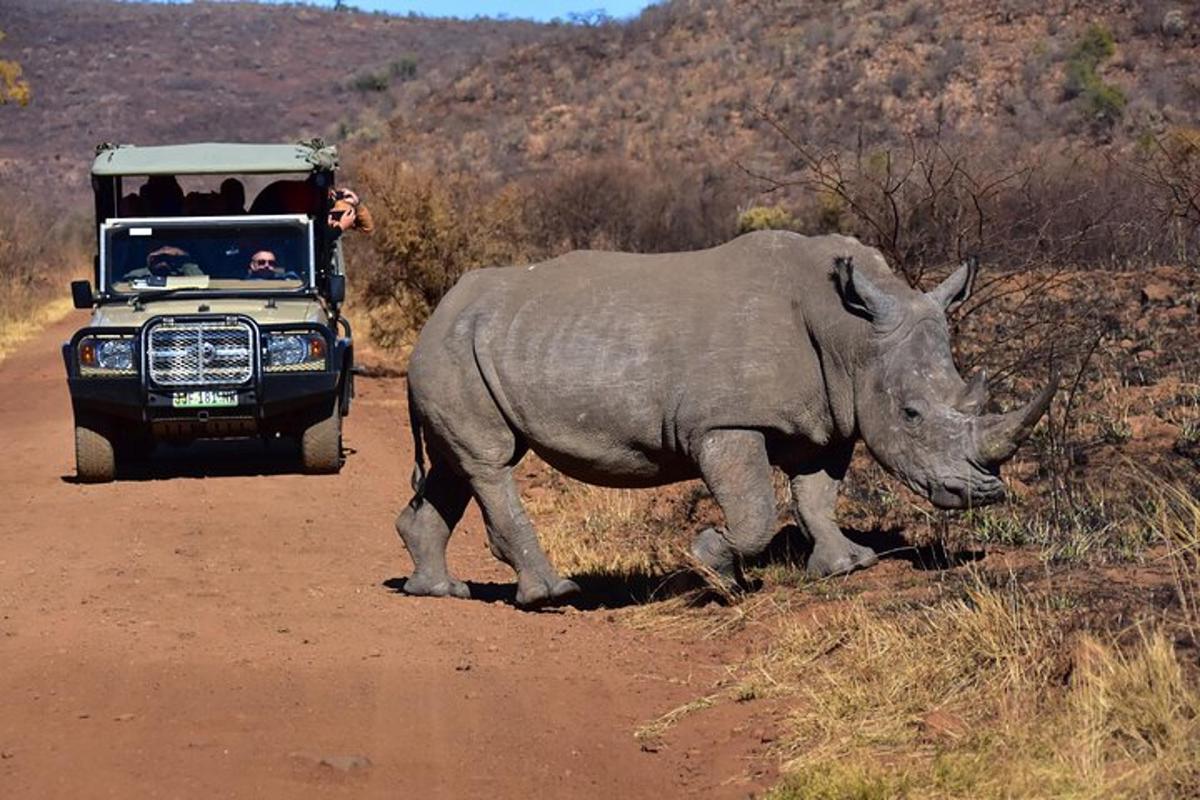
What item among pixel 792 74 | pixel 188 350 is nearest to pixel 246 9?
→ pixel 792 74

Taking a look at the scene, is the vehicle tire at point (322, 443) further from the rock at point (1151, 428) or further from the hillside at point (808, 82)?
the hillside at point (808, 82)

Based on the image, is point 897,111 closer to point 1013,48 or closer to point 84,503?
point 1013,48

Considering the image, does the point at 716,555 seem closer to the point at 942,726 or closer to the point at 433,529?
the point at 433,529

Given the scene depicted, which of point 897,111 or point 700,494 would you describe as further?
point 897,111

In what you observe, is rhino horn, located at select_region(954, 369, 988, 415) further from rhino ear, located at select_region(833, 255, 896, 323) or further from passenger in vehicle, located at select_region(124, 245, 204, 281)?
passenger in vehicle, located at select_region(124, 245, 204, 281)

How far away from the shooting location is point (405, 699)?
303 inches

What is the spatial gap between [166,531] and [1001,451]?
5991 millimetres

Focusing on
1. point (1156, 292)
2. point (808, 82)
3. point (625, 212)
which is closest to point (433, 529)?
point (1156, 292)

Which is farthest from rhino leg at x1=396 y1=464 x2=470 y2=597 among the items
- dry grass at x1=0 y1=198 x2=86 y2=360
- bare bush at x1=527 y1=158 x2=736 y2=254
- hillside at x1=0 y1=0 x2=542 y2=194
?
hillside at x1=0 y1=0 x2=542 y2=194

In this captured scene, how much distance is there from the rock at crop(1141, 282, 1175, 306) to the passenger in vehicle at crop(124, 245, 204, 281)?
8.89 meters

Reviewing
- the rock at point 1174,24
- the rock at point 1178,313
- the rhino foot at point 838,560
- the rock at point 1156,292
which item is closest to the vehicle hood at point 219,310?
the rhino foot at point 838,560

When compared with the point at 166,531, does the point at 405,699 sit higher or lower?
higher

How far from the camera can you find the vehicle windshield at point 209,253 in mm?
16125

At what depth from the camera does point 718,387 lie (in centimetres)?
912
